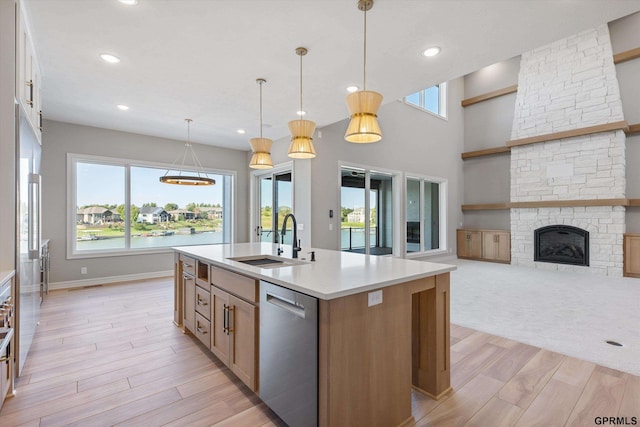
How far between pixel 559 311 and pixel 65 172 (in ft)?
24.5

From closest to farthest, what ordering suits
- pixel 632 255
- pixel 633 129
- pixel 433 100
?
pixel 632 255 → pixel 633 129 → pixel 433 100

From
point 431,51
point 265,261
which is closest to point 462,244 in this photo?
point 431,51

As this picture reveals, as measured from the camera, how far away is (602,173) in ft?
20.8

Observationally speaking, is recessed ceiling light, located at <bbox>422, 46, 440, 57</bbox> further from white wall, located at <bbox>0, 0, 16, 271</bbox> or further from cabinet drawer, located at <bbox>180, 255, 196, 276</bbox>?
white wall, located at <bbox>0, 0, 16, 271</bbox>

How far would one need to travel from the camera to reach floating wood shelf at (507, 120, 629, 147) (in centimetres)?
608

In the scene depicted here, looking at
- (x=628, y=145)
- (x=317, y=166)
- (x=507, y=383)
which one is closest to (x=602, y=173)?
(x=628, y=145)

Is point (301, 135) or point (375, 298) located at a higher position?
point (301, 135)

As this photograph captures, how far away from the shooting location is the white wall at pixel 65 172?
491 cm

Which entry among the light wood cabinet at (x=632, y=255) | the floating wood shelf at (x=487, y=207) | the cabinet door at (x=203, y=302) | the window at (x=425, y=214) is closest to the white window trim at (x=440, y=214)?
the window at (x=425, y=214)

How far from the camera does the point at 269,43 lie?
8.84ft

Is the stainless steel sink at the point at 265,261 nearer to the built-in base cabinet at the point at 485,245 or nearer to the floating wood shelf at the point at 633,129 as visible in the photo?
the built-in base cabinet at the point at 485,245

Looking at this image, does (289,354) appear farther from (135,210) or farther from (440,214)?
(440,214)

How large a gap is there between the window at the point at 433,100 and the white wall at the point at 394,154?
229 millimetres

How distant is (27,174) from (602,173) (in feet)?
29.5
